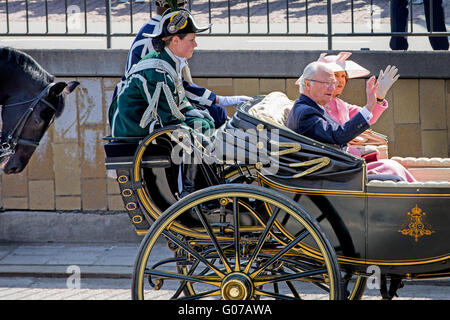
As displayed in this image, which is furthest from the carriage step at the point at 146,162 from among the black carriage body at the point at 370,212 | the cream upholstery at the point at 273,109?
the black carriage body at the point at 370,212

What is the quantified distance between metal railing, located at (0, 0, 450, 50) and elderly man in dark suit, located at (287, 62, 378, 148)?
292 cm

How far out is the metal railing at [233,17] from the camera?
736cm

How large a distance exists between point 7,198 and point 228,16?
2.51m

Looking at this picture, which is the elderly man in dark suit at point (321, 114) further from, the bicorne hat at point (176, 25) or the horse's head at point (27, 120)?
the horse's head at point (27, 120)

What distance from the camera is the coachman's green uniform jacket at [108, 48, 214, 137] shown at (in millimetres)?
4289

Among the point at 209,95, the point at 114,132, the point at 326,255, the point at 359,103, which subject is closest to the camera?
the point at 326,255

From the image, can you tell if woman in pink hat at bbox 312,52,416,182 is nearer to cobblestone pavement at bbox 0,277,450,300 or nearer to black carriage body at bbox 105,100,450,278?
black carriage body at bbox 105,100,450,278

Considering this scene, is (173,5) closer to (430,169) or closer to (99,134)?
(430,169)

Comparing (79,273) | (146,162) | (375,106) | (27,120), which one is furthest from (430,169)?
(79,273)

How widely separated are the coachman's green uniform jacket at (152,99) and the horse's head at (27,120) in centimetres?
92

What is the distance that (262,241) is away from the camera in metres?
4.00

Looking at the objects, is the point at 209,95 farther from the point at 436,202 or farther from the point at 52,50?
the point at 52,50
